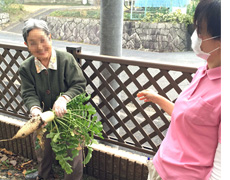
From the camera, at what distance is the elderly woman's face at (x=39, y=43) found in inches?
79.3

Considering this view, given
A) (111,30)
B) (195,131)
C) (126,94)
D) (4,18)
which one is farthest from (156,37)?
(4,18)

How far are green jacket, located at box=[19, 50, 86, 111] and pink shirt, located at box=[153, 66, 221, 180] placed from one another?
1.17 m

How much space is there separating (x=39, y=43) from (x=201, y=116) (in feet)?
4.84

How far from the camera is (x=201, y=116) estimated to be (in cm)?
108

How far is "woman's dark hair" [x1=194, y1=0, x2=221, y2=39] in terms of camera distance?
969mm

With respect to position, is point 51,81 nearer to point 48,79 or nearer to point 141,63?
point 48,79

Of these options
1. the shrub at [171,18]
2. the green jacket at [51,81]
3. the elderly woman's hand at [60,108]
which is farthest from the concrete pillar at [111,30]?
the shrub at [171,18]

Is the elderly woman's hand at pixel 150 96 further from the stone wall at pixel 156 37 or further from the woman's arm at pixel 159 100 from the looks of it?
the stone wall at pixel 156 37

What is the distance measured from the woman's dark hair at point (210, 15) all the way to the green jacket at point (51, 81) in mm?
1409

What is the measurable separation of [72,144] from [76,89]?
0.50 m

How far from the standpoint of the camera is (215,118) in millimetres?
1044
